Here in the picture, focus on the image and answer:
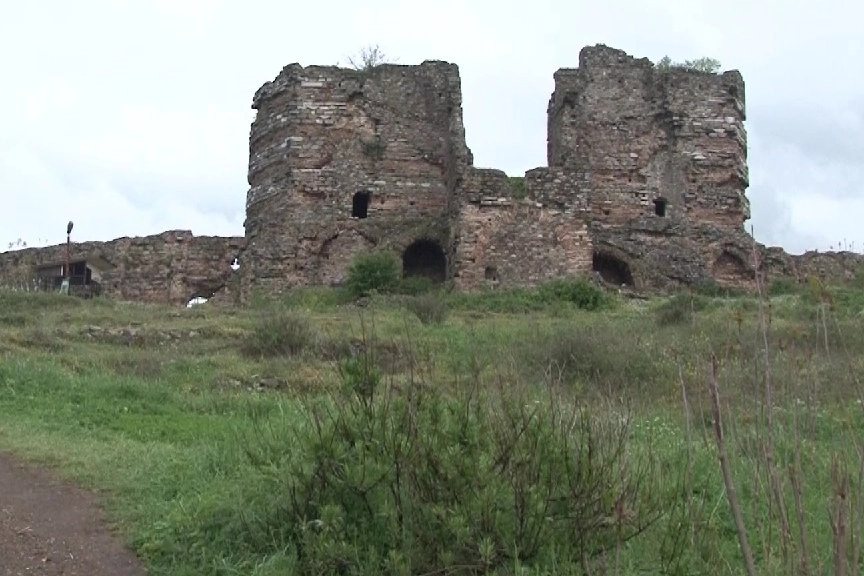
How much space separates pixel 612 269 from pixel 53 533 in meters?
18.8

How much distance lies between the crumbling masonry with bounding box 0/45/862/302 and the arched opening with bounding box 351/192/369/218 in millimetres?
36

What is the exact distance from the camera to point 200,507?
22.5 ft

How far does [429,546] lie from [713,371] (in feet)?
8.67

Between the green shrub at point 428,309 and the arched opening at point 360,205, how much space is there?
5.12 metres

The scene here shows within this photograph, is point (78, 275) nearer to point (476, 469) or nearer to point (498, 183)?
point (498, 183)

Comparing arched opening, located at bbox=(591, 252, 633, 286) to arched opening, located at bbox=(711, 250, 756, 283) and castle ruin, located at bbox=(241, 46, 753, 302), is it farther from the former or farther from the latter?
arched opening, located at bbox=(711, 250, 756, 283)

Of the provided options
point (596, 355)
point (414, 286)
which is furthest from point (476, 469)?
point (414, 286)

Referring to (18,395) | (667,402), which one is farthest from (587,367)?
(18,395)

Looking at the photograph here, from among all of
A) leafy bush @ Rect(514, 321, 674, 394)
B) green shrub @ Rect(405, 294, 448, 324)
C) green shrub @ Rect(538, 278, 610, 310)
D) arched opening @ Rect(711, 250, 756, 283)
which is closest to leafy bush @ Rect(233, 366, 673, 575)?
leafy bush @ Rect(514, 321, 674, 394)

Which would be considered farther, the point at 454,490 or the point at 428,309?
the point at 428,309

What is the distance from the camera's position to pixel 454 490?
565 cm

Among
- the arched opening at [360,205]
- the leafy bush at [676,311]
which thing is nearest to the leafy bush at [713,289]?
the leafy bush at [676,311]

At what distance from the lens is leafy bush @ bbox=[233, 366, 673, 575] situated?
5531 millimetres

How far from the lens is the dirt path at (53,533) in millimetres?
6402
